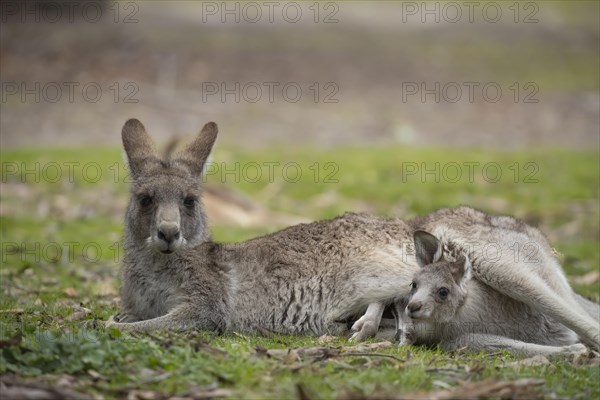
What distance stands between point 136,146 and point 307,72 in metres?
22.2

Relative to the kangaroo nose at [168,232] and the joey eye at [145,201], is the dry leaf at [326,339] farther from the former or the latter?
the joey eye at [145,201]

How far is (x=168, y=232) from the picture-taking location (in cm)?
762

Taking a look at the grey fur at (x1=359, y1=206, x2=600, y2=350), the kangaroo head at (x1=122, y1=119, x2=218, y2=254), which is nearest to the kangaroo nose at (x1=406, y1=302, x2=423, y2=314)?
the grey fur at (x1=359, y1=206, x2=600, y2=350)

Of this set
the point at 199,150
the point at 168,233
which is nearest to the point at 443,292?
the point at 168,233

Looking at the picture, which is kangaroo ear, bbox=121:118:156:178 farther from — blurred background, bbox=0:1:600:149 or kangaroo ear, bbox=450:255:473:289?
blurred background, bbox=0:1:600:149

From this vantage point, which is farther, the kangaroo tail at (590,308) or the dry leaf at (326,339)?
the kangaroo tail at (590,308)

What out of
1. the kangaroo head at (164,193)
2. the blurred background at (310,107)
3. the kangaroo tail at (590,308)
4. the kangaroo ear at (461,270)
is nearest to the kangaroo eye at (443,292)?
the kangaroo ear at (461,270)

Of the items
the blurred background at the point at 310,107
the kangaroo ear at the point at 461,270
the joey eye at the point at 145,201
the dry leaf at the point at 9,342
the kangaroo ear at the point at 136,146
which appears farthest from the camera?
the blurred background at the point at 310,107

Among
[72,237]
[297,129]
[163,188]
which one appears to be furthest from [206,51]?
[163,188]

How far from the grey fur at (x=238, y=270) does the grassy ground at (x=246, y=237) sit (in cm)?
36

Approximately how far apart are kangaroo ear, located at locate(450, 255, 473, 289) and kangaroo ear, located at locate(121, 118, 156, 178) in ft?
10.6

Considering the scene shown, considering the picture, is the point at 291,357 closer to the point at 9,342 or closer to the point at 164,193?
the point at 9,342

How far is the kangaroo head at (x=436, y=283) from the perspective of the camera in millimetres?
7324

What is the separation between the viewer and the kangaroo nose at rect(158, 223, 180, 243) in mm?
7621
